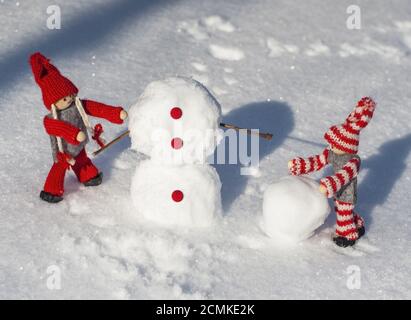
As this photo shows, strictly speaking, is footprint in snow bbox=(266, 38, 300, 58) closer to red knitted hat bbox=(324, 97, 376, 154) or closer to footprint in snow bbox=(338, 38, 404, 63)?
footprint in snow bbox=(338, 38, 404, 63)

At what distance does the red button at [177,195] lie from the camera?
275 cm

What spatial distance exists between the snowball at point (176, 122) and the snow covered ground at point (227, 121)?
1.14ft

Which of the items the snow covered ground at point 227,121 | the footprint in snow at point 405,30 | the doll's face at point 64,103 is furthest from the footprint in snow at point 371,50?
the doll's face at point 64,103

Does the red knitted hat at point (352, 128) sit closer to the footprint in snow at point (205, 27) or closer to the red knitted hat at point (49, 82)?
the red knitted hat at point (49, 82)

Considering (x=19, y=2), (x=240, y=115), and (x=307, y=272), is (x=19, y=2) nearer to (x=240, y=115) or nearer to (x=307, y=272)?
(x=240, y=115)

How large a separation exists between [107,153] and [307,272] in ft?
3.95

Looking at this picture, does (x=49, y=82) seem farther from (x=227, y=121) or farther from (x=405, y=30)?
(x=405, y=30)

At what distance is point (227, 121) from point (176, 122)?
1083 mm

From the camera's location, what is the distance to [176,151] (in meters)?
2.69

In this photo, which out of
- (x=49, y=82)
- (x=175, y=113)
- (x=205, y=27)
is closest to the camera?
(x=175, y=113)

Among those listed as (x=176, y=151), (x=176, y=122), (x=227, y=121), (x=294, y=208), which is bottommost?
(x=227, y=121)

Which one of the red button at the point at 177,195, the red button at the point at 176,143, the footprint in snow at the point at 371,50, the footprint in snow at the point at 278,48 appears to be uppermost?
the red button at the point at 176,143

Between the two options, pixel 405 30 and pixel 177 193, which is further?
pixel 405 30

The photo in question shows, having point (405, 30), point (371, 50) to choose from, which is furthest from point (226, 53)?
point (405, 30)
